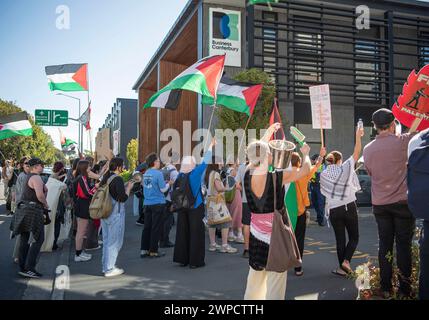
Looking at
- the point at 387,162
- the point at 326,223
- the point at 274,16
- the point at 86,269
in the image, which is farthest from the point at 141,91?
the point at 387,162

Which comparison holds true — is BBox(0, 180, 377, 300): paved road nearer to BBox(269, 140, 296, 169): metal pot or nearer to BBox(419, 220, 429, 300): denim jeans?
BBox(419, 220, 429, 300): denim jeans

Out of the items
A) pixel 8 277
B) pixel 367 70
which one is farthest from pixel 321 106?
pixel 367 70

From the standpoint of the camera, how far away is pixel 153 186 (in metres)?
7.12

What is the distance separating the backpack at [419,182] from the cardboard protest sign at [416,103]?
4.77ft

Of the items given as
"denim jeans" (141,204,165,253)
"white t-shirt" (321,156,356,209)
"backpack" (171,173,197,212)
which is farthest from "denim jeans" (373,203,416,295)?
"denim jeans" (141,204,165,253)

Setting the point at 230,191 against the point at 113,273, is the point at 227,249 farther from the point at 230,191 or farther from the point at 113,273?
the point at 113,273

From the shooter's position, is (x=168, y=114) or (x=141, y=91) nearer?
(x=168, y=114)

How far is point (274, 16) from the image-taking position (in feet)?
59.4

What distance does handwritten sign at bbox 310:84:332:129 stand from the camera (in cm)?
595

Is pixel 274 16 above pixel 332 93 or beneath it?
above

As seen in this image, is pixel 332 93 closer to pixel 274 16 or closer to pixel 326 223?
pixel 274 16

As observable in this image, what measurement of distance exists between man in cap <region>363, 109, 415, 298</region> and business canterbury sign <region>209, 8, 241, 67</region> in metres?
12.9

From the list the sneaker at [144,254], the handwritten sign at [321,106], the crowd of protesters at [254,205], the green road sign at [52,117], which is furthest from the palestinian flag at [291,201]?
the green road sign at [52,117]
